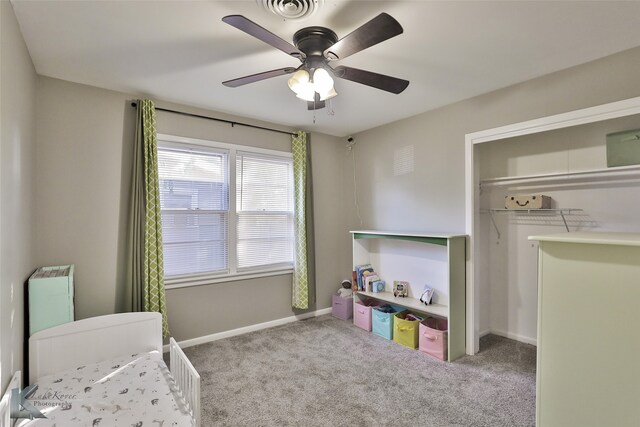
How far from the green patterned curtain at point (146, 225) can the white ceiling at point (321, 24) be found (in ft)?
1.25

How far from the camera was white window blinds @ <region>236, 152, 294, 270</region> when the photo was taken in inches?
142

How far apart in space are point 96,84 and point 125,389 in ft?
8.05

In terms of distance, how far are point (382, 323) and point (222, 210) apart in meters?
2.17

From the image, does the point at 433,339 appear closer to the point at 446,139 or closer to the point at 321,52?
the point at 446,139

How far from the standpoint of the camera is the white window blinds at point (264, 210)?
11.8ft

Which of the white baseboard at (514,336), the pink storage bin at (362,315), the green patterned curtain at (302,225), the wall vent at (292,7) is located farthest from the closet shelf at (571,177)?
the wall vent at (292,7)

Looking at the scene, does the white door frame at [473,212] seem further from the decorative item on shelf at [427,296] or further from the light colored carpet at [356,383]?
the decorative item on shelf at [427,296]

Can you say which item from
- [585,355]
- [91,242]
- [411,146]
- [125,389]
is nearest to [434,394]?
[585,355]

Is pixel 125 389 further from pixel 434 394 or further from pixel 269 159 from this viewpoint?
pixel 269 159

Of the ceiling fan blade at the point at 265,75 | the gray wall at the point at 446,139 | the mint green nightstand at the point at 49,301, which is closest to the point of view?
the ceiling fan blade at the point at 265,75

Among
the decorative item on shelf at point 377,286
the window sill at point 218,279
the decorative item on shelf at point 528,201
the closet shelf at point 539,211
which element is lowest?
the decorative item on shelf at point 377,286

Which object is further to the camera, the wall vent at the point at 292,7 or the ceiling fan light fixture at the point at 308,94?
the ceiling fan light fixture at the point at 308,94

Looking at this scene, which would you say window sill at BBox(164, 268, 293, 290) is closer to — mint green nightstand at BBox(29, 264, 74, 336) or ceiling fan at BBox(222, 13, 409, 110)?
mint green nightstand at BBox(29, 264, 74, 336)

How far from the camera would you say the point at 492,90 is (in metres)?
2.83
